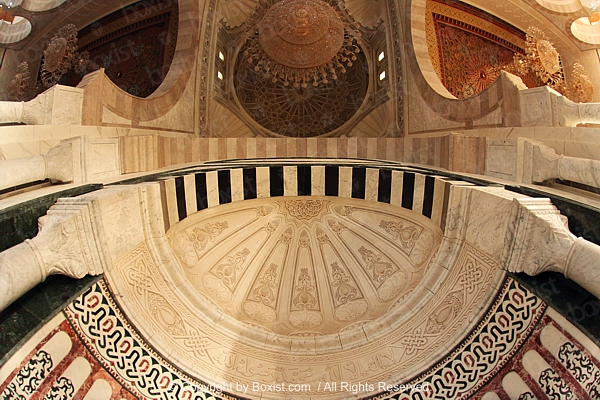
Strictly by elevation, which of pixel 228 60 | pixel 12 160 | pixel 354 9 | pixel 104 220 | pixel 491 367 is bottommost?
pixel 491 367

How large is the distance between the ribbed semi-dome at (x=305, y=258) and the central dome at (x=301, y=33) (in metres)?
3.68

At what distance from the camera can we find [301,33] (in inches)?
279

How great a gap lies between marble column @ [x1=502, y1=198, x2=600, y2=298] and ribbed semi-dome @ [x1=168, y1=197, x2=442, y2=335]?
1.22m

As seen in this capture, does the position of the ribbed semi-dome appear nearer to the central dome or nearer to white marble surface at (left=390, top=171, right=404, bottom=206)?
white marble surface at (left=390, top=171, right=404, bottom=206)

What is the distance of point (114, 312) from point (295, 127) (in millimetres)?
5939

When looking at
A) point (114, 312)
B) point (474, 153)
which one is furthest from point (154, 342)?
point (474, 153)

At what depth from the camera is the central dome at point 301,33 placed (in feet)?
22.6

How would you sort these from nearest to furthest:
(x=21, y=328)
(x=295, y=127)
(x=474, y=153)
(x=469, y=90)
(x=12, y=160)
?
(x=21, y=328) < (x=12, y=160) < (x=474, y=153) < (x=469, y=90) < (x=295, y=127)

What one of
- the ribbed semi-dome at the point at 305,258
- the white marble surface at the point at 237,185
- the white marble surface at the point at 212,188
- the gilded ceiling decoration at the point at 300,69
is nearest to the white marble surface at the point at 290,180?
the ribbed semi-dome at the point at 305,258

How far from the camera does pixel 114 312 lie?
3158 millimetres

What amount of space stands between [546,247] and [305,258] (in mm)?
2790

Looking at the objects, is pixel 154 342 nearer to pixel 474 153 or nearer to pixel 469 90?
pixel 474 153

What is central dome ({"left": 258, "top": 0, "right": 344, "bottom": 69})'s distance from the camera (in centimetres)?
689

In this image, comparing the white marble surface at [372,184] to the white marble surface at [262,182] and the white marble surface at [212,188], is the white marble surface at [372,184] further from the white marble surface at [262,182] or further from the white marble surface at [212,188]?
the white marble surface at [212,188]
